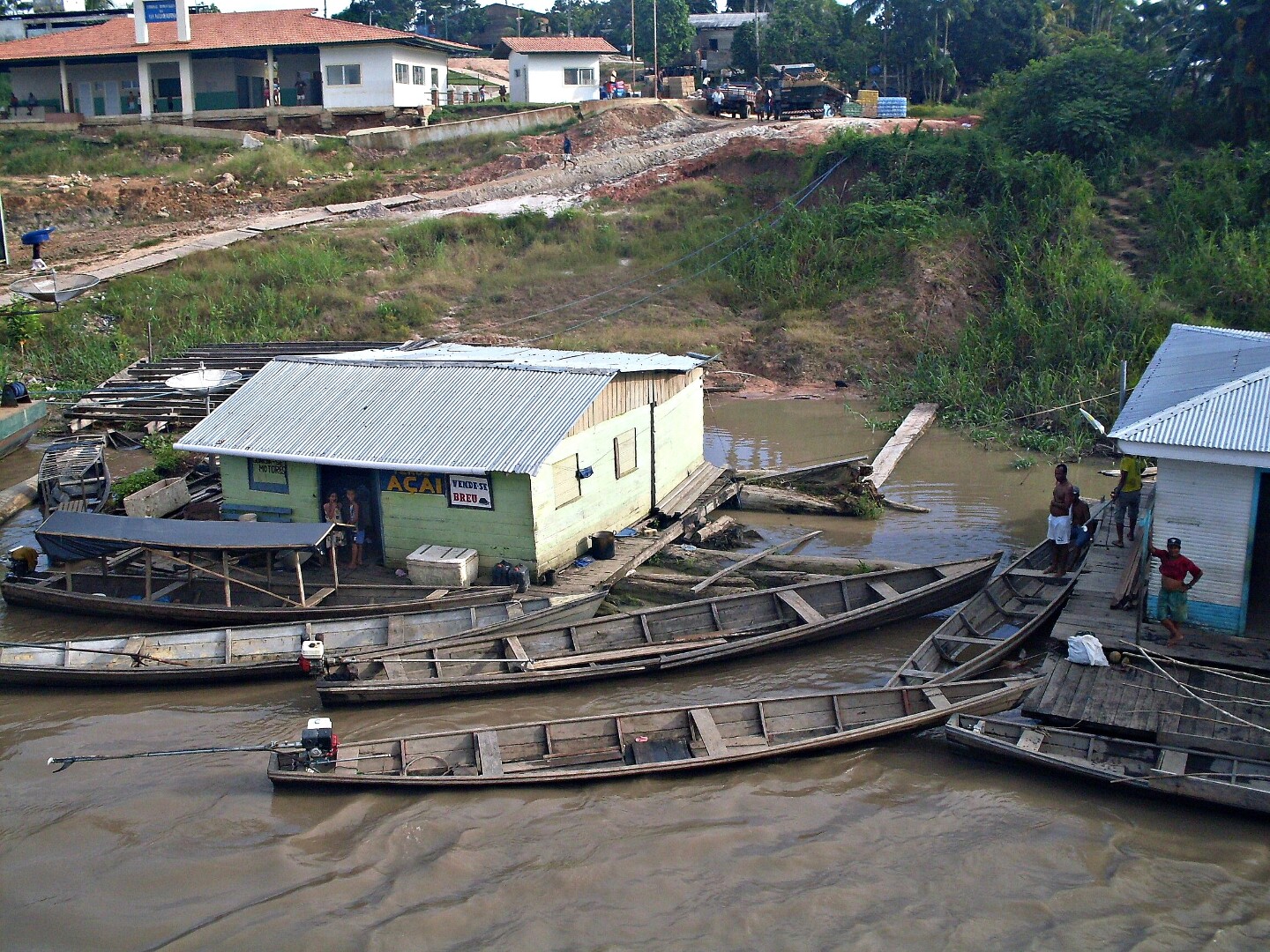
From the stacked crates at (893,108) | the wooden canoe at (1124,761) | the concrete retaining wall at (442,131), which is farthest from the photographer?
the concrete retaining wall at (442,131)

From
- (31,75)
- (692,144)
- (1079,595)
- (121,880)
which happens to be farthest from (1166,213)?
(31,75)

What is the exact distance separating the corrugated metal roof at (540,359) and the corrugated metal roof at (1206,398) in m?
7.84

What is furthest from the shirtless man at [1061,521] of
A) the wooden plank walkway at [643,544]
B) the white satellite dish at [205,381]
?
the white satellite dish at [205,381]

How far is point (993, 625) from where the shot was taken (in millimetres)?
14633

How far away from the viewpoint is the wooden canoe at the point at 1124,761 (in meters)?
10.4

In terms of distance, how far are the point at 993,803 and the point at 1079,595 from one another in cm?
405

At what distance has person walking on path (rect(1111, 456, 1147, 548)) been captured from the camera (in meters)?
15.9

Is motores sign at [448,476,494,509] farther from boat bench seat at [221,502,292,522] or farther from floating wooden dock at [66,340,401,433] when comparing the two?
floating wooden dock at [66,340,401,433]

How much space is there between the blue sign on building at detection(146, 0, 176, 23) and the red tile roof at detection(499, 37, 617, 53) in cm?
1611

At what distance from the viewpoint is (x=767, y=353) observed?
32.3 m

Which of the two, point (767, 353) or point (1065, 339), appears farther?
point (767, 353)

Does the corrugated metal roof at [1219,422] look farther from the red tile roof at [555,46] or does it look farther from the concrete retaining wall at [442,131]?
the red tile roof at [555,46]

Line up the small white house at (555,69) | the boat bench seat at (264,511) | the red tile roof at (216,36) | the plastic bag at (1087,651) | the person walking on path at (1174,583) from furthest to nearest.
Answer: the small white house at (555,69), the red tile roof at (216,36), the boat bench seat at (264,511), the person walking on path at (1174,583), the plastic bag at (1087,651)

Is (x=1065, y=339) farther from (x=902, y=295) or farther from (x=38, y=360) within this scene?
(x=38, y=360)
